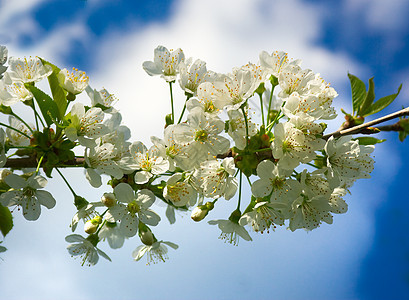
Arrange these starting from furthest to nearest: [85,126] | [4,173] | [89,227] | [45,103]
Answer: [4,173] → [89,227] → [85,126] → [45,103]

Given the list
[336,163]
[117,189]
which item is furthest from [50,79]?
[336,163]

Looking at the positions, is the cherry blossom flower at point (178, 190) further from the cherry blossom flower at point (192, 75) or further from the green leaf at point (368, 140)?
the green leaf at point (368, 140)

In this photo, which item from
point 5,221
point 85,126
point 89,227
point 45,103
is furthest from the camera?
point 5,221

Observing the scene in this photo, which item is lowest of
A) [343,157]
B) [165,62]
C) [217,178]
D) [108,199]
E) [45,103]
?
[343,157]

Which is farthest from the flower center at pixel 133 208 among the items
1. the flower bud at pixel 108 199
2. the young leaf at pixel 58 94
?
the young leaf at pixel 58 94

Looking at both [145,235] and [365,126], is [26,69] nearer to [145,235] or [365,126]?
[145,235]

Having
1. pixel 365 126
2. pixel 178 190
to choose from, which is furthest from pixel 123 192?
pixel 365 126

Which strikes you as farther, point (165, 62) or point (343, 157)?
point (165, 62)
